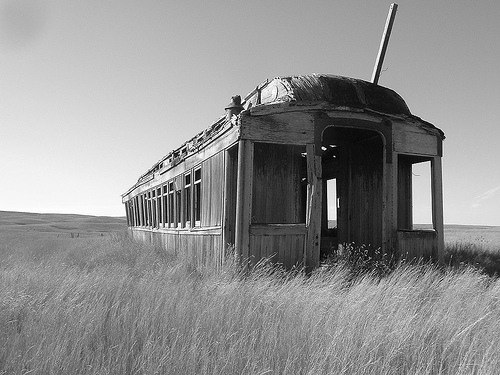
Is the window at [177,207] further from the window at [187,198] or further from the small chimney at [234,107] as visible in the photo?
the small chimney at [234,107]

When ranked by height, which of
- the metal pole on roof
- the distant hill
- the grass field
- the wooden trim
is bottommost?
the distant hill

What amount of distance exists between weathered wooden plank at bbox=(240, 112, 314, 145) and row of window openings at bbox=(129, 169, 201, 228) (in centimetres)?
354

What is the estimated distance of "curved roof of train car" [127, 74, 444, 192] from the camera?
947 cm

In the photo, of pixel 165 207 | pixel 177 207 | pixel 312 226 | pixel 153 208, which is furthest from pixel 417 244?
pixel 153 208

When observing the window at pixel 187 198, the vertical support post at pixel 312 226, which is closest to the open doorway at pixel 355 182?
the vertical support post at pixel 312 226

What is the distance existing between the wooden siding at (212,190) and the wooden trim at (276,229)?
1.21 metres

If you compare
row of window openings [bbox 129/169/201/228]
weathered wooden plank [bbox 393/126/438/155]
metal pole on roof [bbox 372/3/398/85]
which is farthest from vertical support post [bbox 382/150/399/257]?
row of window openings [bbox 129/169/201/228]

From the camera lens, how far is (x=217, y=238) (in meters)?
9.66

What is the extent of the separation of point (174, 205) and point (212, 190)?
4.37 metres

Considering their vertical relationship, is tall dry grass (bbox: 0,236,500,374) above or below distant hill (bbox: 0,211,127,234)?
above

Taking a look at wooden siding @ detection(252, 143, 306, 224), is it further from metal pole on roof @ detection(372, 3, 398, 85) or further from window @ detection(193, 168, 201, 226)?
metal pole on roof @ detection(372, 3, 398, 85)

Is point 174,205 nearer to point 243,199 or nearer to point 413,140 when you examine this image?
point 243,199

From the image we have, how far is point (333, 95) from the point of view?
380 inches

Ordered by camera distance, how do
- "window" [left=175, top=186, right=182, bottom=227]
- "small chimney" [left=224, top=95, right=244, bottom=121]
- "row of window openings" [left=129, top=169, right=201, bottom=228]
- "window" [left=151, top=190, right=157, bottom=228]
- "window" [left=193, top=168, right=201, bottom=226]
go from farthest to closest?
"window" [left=151, top=190, right=157, bottom=228]
"window" [left=175, top=186, right=182, bottom=227]
"row of window openings" [left=129, top=169, right=201, bottom=228]
"window" [left=193, top=168, right=201, bottom=226]
"small chimney" [left=224, top=95, right=244, bottom=121]
